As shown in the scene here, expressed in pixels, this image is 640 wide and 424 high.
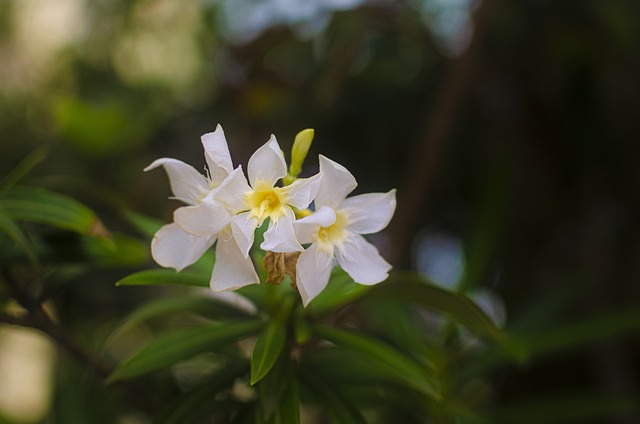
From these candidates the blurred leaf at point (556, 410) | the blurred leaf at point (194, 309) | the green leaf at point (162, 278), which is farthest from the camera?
the blurred leaf at point (556, 410)

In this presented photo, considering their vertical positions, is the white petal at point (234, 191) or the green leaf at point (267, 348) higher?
the white petal at point (234, 191)

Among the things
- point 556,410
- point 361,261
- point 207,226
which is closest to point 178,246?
point 207,226

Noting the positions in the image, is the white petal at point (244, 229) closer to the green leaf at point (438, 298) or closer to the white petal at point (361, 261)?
the white petal at point (361, 261)

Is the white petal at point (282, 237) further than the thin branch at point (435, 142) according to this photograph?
No

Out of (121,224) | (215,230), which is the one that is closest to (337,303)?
(215,230)

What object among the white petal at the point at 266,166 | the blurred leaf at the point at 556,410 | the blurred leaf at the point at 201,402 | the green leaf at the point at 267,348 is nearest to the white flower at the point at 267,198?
the white petal at the point at 266,166

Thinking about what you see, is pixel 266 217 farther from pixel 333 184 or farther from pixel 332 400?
pixel 332 400

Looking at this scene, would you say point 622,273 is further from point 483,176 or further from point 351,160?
point 351,160

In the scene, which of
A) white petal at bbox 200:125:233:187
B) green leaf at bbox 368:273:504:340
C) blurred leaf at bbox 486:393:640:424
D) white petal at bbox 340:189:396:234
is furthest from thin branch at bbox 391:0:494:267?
white petal at bbox 200:125:233:187
